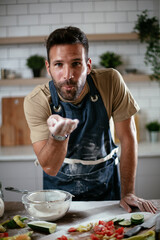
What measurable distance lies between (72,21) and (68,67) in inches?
83.4

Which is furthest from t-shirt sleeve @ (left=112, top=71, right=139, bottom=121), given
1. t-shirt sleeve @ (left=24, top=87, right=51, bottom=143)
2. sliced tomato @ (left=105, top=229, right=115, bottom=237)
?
sliced tomato @ (left=105, top=229, right=115, bottom=237)

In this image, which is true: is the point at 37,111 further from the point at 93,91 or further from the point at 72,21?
the point at 72,21

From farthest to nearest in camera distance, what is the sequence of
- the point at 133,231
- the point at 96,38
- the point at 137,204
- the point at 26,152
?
the point at 96,38, the point at 26,152, the point at 137,204, the point at 133,231

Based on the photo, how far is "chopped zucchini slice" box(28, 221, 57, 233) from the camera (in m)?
1.16

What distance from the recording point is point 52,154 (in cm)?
141

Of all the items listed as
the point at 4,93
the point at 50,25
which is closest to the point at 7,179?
the point at 4,93

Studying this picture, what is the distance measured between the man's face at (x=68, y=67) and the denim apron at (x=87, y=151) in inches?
8.2

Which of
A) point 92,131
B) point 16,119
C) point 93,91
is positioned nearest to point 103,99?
point 93,91

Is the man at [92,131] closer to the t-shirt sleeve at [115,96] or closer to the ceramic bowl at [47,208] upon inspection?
the t-shirt sleeve at [115,96]

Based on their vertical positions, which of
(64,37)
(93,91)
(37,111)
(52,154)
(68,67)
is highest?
(64,37)

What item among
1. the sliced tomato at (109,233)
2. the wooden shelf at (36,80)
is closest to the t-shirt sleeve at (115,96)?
the sliced tomato at (109,233)

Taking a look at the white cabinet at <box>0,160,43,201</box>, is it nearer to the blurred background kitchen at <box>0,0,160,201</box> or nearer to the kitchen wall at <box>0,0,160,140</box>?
the blurred background kitchen at <box>0,0,160,201</box>

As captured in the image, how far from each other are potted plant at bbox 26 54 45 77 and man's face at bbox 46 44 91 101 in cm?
179

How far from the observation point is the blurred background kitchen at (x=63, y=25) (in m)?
3.32
